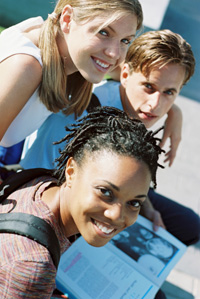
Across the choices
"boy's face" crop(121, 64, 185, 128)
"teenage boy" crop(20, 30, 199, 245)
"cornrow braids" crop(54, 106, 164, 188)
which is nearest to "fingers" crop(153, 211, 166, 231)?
"teenage boy" crop(20, 30, 199, 245)

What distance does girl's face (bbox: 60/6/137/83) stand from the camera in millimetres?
1720

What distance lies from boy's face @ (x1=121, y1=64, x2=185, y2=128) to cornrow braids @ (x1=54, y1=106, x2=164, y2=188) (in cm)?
51

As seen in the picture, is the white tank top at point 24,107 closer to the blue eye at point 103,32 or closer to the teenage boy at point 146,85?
the teenage boy at point 146,85

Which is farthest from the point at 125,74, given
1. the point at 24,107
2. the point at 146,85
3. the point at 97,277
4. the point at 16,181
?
the point at 97,277

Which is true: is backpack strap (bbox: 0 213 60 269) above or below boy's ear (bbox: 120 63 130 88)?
below

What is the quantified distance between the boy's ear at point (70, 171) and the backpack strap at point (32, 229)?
0.62ft

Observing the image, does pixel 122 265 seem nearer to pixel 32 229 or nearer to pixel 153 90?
pixel 32 229

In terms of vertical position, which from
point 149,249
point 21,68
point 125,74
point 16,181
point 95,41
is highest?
point 95,41

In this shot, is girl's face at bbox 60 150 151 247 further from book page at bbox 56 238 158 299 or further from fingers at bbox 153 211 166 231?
fingers at bbox 153 211 166 231

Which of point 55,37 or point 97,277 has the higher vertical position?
point 55,37

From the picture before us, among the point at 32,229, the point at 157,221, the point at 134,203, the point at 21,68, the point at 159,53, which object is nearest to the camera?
the point at 32,229

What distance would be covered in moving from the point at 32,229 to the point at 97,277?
0.60 metres

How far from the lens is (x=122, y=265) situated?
1805mm

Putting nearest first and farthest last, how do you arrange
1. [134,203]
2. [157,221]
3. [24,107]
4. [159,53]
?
[134,203], [24,107], [159,53], [157,221]
